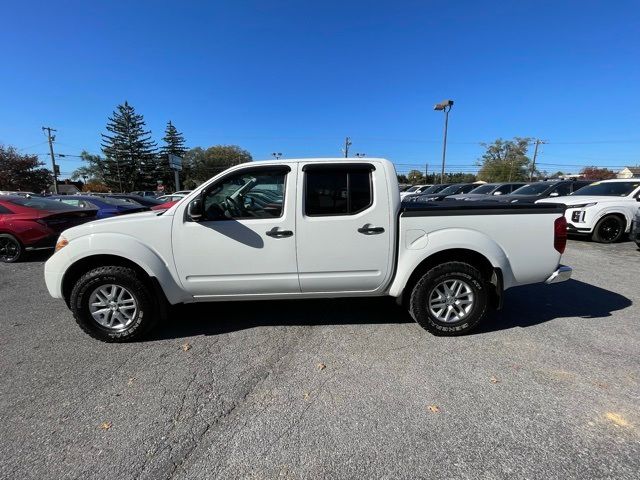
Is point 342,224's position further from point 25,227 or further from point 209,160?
point 209,160

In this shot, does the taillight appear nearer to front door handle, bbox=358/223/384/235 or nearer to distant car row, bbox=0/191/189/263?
front door handle, bbox=358/223/384/235

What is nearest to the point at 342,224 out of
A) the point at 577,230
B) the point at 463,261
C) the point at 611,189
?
the point at 463,261

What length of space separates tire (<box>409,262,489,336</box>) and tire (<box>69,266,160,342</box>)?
2.76 metres

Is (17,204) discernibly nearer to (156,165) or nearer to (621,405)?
(621,405)

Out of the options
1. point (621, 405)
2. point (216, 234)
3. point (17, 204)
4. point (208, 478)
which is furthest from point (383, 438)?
point (17, 204)

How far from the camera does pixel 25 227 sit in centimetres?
828

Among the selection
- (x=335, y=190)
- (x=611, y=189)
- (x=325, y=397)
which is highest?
(x=335, y=190)

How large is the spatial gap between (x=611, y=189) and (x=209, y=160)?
347 feet

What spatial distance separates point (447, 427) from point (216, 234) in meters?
2.66

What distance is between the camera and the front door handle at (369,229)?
3.82 m

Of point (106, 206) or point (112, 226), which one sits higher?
point (112, 226)

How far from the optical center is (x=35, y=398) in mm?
2963

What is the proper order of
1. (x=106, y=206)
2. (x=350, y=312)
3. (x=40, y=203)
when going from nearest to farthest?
(x=350, y=312) < (x=40, y=203) < (x=106, y=206)

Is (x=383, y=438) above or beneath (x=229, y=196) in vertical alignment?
beneath
